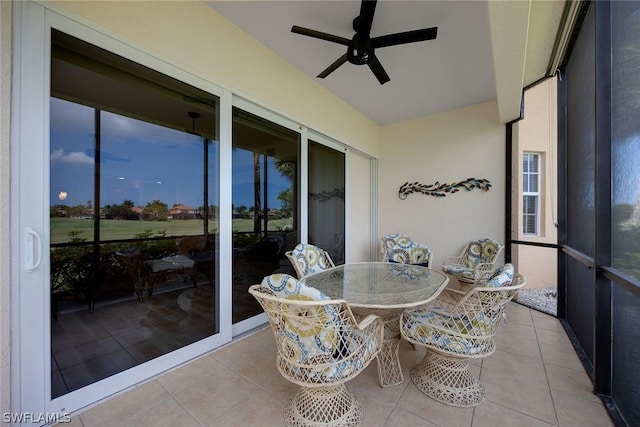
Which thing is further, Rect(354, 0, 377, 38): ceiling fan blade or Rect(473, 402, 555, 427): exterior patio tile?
Rect(354, 0, 377, 38): ceiling fan blade

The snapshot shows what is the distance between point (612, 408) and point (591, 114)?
2184mm

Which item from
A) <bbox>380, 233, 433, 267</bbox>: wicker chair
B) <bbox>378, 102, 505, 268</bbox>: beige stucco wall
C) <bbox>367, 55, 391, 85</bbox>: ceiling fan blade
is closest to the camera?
<bbox>367, 55, 391, 85</bbox>: ceiling fan blade

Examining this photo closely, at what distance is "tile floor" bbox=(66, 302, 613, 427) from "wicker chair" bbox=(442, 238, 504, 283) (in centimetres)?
120

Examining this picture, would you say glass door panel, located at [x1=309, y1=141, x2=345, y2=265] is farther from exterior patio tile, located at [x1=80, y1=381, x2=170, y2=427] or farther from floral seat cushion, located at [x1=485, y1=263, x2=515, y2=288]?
floral seat cushion, located at [x1=485, y1=263, x2=515, y2=288]

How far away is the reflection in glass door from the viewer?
1.67 metres

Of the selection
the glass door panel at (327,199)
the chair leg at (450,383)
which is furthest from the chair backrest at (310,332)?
the glass door panel at (327,199)

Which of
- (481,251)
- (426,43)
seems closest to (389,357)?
(481,251)

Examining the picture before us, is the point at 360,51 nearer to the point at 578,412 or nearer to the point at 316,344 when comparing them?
the point at 316,344

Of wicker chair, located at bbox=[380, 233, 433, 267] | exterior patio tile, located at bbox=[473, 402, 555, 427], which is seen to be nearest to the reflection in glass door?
exterior patio tile, located at bbox=[473, 402, 555, 427]

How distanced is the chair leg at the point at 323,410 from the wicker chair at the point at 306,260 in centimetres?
103

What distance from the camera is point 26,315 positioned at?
1386mm

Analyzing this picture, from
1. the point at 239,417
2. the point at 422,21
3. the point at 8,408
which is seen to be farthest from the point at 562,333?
the point at 8,408

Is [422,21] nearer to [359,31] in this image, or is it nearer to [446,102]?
[359,31]

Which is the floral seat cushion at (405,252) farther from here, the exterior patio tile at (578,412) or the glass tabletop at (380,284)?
the exterior patio tile at (578,412)
